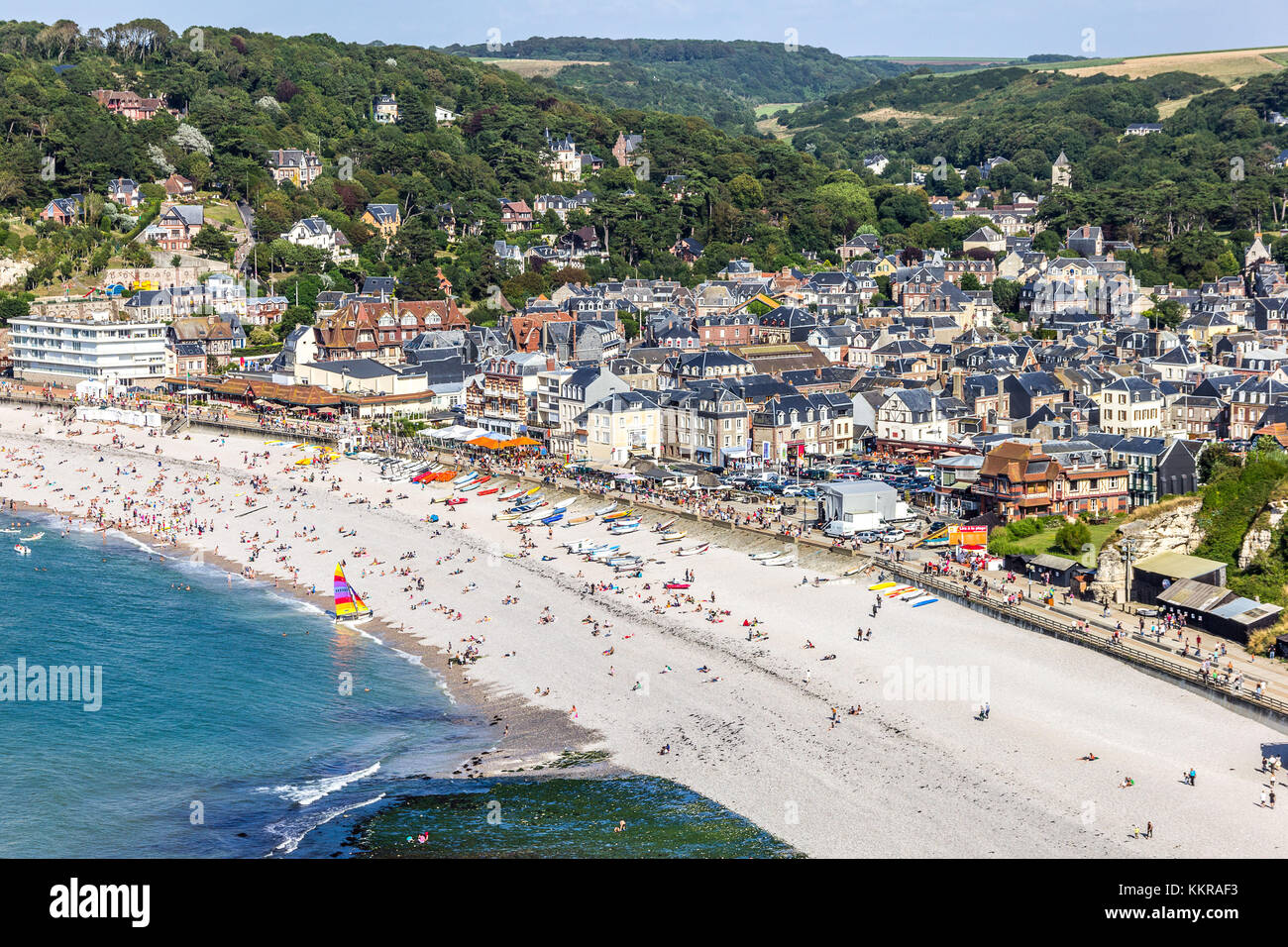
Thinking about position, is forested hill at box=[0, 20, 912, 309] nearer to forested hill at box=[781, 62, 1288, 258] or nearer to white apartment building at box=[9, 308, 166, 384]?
white apartment building at box=[9, 308, 166, 384]

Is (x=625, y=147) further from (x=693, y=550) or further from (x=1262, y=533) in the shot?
(x=1262, y=533)

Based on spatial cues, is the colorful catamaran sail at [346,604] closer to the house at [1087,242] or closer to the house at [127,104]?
the house at [1087,242]

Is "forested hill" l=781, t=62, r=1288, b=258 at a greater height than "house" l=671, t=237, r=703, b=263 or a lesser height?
greater

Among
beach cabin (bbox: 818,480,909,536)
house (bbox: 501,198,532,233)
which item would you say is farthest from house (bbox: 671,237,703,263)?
beach cabin (bbox: 818,480,909,536)

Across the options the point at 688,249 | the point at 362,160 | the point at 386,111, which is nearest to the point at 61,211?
the point at 362,160

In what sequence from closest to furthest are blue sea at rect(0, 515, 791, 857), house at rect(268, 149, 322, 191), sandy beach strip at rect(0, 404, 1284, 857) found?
1. sandy beach strip at rect(0, 404, 1284, 857)
2. blue sea at rect(0, 515, 791, 857)
3. house at rect(268, 149, 322, 191)

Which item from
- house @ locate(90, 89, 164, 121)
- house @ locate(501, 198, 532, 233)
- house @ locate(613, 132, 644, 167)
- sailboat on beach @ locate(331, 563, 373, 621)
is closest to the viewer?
sailboat on beach @ locate(331, 563, 373, 621)

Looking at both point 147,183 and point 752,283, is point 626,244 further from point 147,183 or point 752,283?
point 147,183
